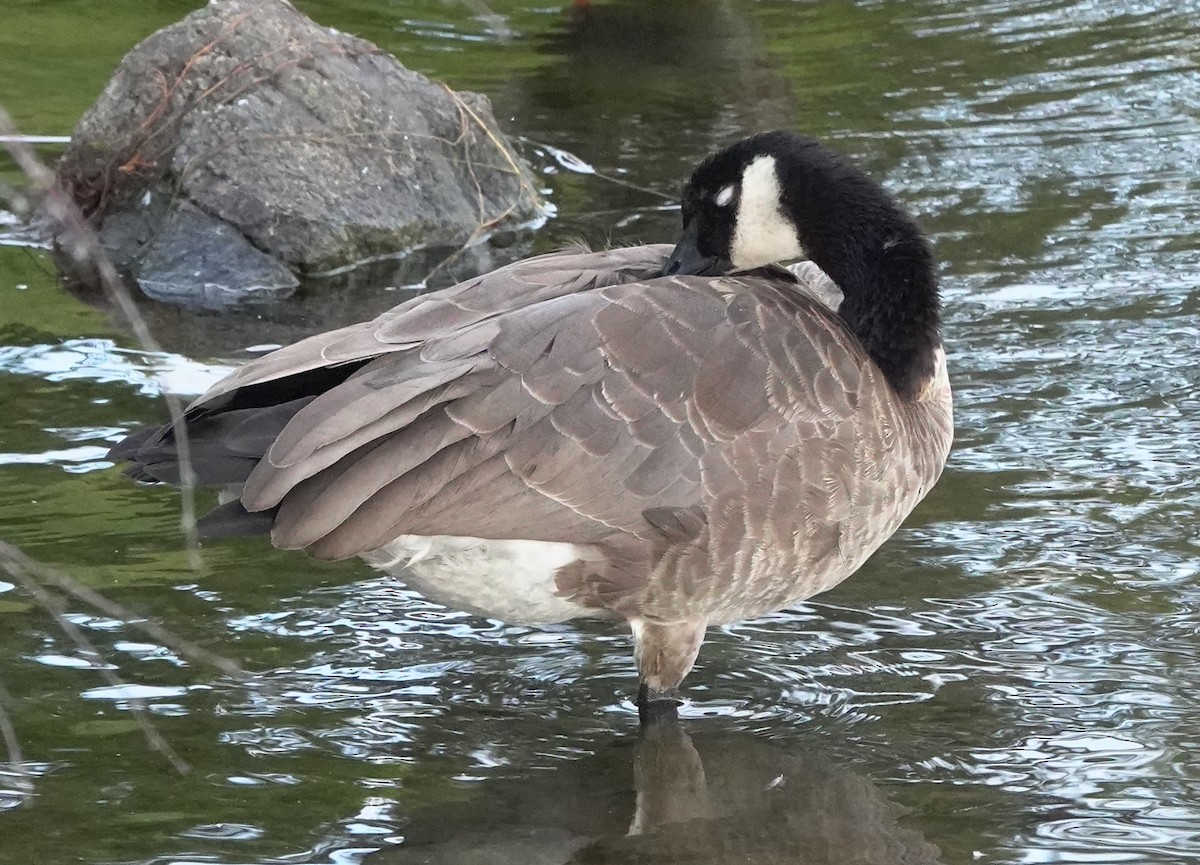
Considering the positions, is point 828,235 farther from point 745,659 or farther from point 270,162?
point 270,162

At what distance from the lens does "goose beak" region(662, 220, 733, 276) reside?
5.04 metres

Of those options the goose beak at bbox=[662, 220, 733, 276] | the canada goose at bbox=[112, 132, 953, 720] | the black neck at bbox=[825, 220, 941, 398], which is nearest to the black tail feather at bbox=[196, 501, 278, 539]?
the canada goose at bbox=[112, 132, 953, 720]

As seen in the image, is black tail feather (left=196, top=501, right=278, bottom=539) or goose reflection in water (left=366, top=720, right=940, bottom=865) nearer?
goose reflection in water (left=366, top=720, right=940, bottom=865)

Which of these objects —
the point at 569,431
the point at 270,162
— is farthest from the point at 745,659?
the point at 270,162

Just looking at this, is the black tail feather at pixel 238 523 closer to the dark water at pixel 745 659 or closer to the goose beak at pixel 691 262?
the dark water at pixel 745 659

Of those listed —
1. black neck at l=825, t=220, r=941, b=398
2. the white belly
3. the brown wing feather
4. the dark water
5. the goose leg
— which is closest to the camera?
the dark water

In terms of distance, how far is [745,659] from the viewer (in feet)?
16.7

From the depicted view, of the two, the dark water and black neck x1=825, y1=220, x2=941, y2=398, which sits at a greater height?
black neck x1=825, y1=220, x2=941, y2=398

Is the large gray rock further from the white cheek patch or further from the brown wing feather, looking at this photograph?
the brown wing feather

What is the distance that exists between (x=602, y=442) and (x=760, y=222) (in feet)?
3.41

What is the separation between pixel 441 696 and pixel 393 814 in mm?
659

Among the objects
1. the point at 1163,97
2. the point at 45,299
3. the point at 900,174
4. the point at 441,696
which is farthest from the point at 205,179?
the point at 1163,97

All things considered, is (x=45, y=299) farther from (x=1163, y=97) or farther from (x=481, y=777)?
(x=1163, y=97)

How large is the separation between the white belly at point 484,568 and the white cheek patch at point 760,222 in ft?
3.89
